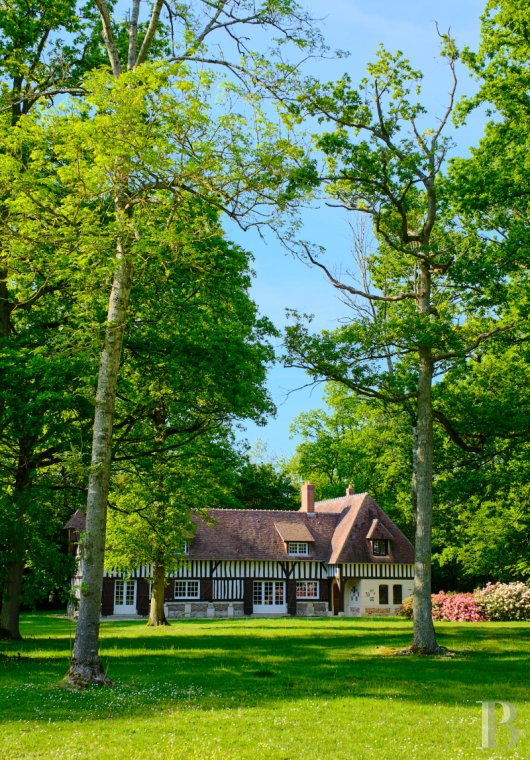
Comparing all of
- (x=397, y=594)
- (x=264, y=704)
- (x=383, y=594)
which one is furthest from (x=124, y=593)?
(x=264, y=704)

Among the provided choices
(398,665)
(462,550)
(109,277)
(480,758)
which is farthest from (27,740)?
(462,550)

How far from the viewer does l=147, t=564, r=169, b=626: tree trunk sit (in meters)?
30.3

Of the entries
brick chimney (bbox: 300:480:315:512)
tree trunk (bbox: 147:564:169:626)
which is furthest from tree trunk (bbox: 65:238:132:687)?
brick chimney (bbox: 300:480:315:512)

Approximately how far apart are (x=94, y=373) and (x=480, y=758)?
12.3 meters

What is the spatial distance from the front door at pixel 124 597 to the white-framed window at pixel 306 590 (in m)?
9.60

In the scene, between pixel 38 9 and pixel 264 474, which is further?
pixel 264 474

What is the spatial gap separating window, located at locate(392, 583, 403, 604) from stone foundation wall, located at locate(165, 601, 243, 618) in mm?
8833

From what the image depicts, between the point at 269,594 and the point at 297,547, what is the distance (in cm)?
315

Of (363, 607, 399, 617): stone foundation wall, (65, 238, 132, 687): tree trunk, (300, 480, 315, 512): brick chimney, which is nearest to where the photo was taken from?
(65, 238, 132, 687): tree trunk

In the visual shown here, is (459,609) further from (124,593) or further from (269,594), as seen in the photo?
(124,593)

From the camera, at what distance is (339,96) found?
19.2 meters

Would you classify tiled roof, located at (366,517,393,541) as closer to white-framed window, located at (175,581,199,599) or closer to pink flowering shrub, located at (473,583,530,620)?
pink flowering shrub, located at (473,583,530,620)

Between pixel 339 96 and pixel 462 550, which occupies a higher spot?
pixel 339 96

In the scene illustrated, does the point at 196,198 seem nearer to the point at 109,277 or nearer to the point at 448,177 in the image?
the point at 109,277
